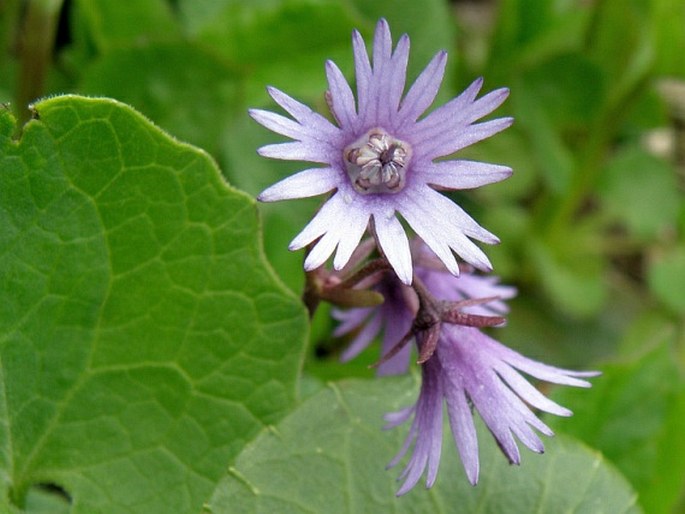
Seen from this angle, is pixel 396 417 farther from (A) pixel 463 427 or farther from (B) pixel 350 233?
(B) pixel 350 233

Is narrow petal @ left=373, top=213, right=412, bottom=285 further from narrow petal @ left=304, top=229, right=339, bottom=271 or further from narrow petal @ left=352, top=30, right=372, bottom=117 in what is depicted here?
Answer: narrow petal @ left=352, top=30, right=372, bottom=117

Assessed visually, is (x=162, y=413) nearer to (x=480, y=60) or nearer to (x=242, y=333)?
(x=242, y=333)

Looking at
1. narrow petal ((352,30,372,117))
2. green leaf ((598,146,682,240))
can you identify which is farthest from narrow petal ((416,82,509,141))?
green leaf ((598,146,682,240))

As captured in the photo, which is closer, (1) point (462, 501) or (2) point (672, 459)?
(1) point (462, 501)

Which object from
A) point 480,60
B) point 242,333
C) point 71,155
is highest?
point 480,60

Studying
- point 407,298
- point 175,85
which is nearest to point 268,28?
point 175,85

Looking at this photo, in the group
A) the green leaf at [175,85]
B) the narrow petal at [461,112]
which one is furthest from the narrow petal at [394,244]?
the green leaf at [175,85]

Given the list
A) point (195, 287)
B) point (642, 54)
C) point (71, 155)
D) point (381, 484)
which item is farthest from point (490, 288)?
point (642, 54)
